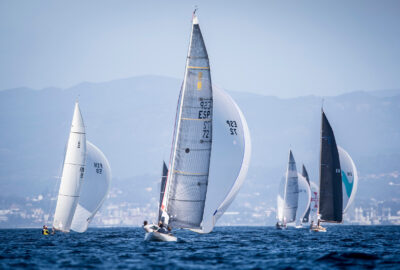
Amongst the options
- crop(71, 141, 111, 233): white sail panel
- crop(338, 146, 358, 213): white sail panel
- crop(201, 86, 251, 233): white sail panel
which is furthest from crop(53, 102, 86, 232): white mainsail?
crop(338, 146, 358, 213): white sail panel

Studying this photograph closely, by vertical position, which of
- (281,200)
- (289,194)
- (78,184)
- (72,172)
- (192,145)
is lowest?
(78,184)

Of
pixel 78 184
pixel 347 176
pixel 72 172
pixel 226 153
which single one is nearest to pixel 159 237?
pixel 226 153

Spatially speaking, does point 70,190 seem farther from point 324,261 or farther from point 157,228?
point 324,261

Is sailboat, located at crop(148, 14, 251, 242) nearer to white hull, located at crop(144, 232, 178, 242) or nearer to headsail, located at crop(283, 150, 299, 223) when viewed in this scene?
white hull, located at crop(144, 232, 178, 242)

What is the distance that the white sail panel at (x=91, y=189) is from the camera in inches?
2514

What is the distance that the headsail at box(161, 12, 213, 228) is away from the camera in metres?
39.1

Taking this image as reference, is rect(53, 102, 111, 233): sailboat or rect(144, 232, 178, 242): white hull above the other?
rect(53, 102, 111, 233): sailboat

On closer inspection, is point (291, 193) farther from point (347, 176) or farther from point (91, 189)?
point (91, 189)

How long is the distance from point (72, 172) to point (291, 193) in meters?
43.2

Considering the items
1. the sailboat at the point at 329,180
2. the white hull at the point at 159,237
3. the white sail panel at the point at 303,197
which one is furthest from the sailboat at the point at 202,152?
the white sail panel at the point at 303,197

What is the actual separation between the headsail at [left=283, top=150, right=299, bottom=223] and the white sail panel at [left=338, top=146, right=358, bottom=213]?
12.5m

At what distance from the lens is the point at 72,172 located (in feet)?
200

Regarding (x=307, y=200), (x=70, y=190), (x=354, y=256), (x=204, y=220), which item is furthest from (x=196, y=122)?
(x=307, y=200)

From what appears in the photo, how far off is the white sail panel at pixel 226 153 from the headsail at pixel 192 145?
1.09 meters
